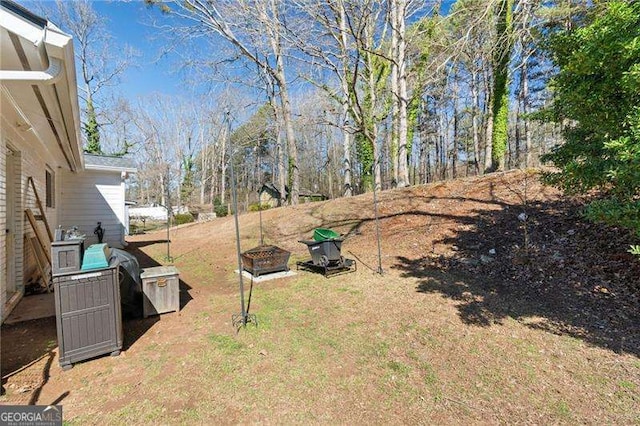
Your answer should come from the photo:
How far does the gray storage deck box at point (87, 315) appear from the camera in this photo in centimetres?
304

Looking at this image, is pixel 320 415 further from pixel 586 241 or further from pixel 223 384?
pixel 586 241

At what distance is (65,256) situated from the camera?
120 inches

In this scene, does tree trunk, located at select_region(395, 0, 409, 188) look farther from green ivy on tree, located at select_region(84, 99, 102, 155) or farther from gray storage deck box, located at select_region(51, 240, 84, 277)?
green ivy on tree, located at select_region(84, 99, 102, 155)

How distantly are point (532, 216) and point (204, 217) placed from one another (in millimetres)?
19715

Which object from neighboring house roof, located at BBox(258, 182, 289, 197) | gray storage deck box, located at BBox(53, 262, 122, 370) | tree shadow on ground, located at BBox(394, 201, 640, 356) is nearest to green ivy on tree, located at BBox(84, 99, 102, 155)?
neighboring house roof, located at BBox(258, 182, 289, 197)

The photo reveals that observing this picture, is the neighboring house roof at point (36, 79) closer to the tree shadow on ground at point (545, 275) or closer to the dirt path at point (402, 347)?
the dirt path at point (402, 347)

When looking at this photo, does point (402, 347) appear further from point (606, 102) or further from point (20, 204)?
point (20, 204)

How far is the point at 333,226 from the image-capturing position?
1020 cm

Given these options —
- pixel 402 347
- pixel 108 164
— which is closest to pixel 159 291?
pixel 402 347

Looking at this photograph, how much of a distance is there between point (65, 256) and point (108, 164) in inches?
359

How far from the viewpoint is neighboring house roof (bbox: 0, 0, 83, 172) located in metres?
2.40

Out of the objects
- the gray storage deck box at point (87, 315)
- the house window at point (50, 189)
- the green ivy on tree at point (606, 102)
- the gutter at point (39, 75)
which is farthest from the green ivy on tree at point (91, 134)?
the green ivy on tree at point (606, 102)

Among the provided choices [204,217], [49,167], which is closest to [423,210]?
[49,167]

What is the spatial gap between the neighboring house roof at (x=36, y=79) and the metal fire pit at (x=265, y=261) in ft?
12.6
